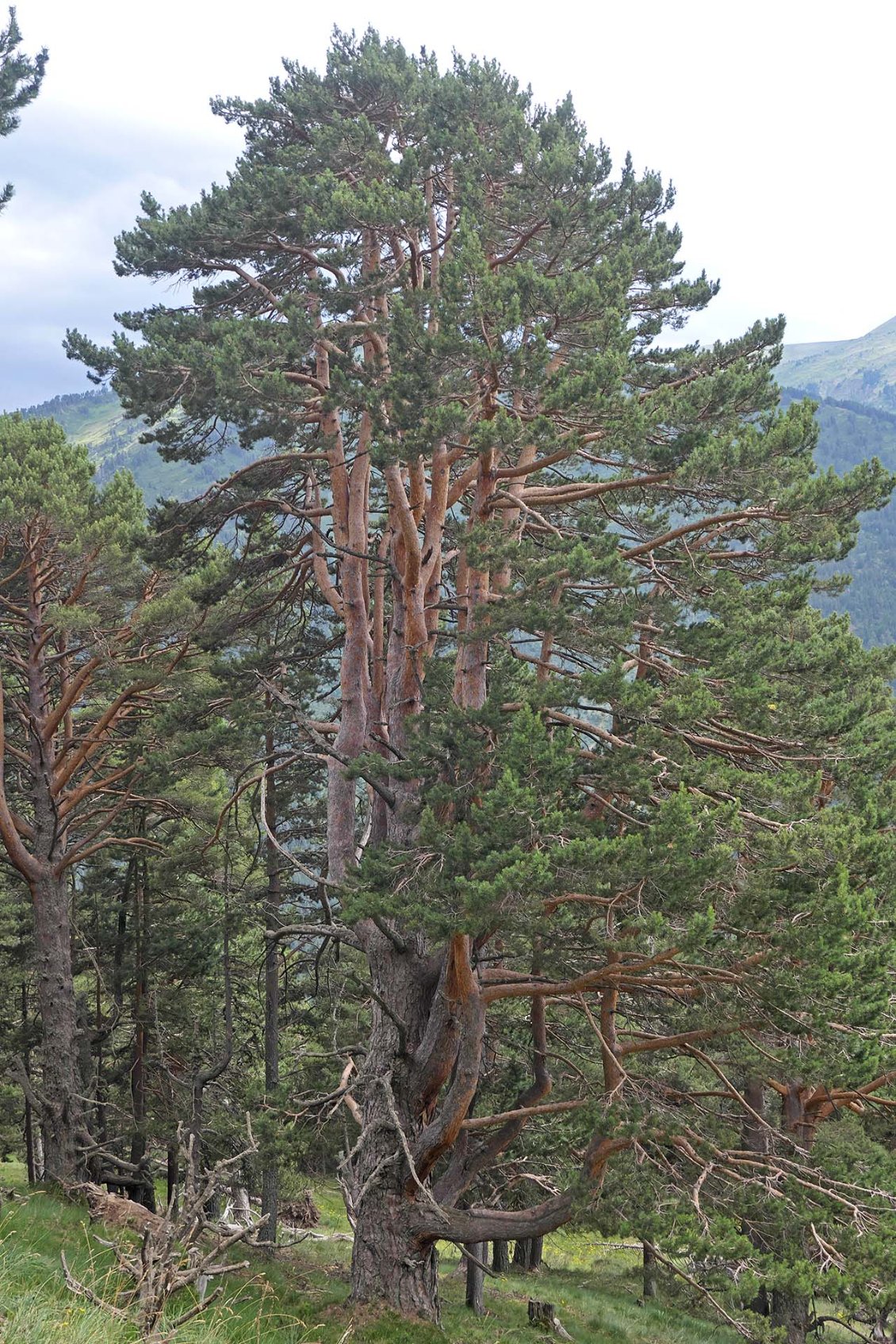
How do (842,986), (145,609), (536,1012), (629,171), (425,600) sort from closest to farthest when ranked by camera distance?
(842,986) < (536,1012) < (629,171) < (425,600) < (145,609)

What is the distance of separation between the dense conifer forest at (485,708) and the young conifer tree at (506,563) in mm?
59

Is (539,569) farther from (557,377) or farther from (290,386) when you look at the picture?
(290,386)

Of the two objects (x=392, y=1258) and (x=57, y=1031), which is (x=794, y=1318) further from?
(x=57, y=1031)

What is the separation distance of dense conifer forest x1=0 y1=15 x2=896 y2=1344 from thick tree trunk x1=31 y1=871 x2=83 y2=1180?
6cm

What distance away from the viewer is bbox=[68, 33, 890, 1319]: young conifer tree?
28.5ft

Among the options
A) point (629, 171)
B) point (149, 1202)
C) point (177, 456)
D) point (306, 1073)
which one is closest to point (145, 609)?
point (177, 456)

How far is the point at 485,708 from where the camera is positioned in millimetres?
9266

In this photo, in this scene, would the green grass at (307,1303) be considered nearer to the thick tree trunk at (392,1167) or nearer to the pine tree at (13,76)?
the thick tree trunk at (392,1167)

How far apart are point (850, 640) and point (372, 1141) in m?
7.39

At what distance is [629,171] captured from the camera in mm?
11602

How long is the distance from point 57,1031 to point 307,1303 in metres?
6.38

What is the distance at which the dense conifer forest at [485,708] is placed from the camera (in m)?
8.32

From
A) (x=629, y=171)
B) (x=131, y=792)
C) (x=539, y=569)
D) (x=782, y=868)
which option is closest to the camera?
(x=782, y=868)

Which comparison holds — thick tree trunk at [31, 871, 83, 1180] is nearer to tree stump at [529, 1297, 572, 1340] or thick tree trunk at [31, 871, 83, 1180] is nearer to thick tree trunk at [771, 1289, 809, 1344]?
tree stump at [529, 1297, 572, 1340]
